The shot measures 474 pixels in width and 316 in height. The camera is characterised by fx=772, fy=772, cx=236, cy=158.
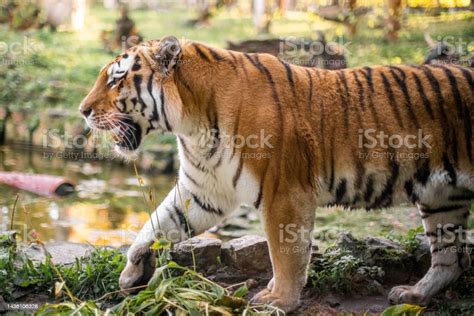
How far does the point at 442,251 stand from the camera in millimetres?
4340

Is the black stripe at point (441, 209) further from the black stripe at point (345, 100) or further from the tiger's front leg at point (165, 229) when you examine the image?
the tiger's front leg at point (165, 229)

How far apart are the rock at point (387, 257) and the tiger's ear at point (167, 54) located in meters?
1.56

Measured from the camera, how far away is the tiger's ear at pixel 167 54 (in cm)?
405

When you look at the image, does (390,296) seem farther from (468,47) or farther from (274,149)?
(468,47)

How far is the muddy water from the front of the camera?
6195 mm

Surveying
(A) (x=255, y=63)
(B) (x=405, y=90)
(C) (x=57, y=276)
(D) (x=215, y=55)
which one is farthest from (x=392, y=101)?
(C) (x=57, y=276)

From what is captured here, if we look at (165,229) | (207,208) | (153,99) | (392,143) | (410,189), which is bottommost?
(165,229)

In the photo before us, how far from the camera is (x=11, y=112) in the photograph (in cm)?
947

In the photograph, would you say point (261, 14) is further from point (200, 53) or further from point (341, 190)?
point (341, 190)

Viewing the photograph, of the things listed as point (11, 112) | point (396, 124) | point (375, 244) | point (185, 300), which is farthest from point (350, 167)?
point (11, 112)

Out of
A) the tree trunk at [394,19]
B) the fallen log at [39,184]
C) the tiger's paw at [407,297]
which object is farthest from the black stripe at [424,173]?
the tree trunk at [394,19]

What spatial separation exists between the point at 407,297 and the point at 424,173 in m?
0.68

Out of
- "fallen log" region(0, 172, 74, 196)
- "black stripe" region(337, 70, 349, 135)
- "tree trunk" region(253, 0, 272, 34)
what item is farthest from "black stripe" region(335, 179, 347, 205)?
"tree trunk" region(253, 0, 272, 34)

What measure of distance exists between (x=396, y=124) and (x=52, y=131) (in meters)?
5.73
